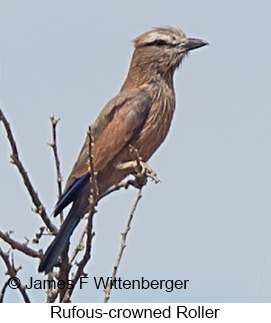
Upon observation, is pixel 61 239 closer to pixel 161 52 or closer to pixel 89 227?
pixel 89 227

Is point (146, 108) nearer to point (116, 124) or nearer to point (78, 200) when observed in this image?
point (116, 124)

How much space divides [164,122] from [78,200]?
0.92 meters

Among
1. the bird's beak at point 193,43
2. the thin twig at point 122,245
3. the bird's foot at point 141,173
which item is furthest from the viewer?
the bird's beak at point 193,43

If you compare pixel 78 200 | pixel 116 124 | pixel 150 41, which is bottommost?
pixel 78 200

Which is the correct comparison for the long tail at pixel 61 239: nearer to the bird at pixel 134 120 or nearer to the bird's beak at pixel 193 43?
the bird at pixel 134 120

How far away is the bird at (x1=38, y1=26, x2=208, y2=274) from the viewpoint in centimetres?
576

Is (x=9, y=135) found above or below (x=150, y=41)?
below

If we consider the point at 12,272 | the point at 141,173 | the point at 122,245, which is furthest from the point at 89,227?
the point at 141,173

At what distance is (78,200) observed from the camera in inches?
226

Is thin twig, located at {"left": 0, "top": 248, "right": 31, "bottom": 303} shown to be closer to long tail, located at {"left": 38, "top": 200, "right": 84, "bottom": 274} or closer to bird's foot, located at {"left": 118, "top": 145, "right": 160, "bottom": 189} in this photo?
long tail, located at {"left": 38, "top": 200, "right": 84, "bottom": 274}

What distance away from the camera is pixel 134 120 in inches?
242

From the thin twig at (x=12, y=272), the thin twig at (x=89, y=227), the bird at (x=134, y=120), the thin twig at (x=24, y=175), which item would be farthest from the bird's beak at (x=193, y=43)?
the thin twig at (x=12, y=272)

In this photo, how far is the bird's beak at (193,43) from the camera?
22.0ft
